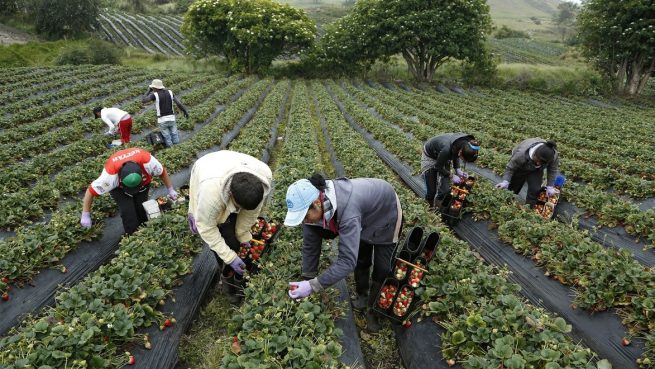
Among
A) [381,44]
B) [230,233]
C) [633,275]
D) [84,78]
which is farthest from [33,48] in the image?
[633,275]

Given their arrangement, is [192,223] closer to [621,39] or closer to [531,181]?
[531,181]

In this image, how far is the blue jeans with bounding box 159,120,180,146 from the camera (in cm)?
1035

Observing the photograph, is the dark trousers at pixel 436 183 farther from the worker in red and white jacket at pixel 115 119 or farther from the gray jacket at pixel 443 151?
the worker in red and white jacket at pixel 115 119

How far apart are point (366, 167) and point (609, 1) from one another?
2447 centimetres

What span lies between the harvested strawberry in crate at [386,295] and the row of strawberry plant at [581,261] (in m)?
2.16

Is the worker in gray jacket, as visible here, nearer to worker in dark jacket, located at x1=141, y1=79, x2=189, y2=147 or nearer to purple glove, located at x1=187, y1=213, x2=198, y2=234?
purple glove, located at x1=187, y1=213, x2=198, y2=234

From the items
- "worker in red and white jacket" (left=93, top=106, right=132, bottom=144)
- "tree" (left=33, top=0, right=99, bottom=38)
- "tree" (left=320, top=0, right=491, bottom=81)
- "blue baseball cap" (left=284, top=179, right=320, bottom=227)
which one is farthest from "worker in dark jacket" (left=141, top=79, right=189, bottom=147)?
"tree" (left=33, top=0, right=99, bottom=38)

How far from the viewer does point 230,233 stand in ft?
14.9

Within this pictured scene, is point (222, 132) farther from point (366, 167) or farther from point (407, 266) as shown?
point (407, 266)

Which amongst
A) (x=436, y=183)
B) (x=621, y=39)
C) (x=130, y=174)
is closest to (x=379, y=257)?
(x=436, y=183)

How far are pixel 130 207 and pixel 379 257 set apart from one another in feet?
12.2

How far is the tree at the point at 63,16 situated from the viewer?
125 ft

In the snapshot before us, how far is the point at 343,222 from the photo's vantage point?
130 inches

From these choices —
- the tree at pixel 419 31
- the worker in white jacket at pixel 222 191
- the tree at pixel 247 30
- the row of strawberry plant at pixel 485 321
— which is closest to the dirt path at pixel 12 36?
the tree at pixel 247 30
